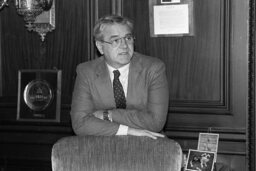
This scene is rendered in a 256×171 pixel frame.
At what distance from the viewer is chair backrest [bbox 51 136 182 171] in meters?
1.91

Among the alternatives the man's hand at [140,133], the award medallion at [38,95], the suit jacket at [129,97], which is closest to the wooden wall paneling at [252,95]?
the suit jacket at [129,97]

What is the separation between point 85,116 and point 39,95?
2.35 feet

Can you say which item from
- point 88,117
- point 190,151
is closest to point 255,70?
point 190,151

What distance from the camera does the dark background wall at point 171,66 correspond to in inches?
118

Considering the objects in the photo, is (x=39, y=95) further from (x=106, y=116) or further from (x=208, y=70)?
(x=208, y=70)

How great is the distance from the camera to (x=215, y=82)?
3.05 m

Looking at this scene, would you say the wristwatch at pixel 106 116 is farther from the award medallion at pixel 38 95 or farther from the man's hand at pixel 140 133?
the award medallion at pixel 38 95

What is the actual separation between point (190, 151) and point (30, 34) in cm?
135

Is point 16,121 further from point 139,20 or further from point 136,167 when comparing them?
point 136,167

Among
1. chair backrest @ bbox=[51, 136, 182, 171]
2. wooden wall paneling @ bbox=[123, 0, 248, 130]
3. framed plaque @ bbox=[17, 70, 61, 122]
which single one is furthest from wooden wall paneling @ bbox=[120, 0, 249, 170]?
chair backrest @ bbox=[51, 136, 182, 171]

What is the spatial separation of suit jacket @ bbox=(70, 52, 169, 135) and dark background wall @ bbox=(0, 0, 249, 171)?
30 cm

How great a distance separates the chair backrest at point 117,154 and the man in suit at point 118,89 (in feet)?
2.36

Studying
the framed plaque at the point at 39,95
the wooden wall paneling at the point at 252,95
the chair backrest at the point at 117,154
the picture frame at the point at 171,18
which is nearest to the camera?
the chair backrest at the point at 117,154

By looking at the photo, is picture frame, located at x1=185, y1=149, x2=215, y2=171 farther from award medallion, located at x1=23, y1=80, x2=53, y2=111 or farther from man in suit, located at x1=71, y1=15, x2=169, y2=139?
award medallion, located at x1=23, y1=80, x2=53, y2=111
